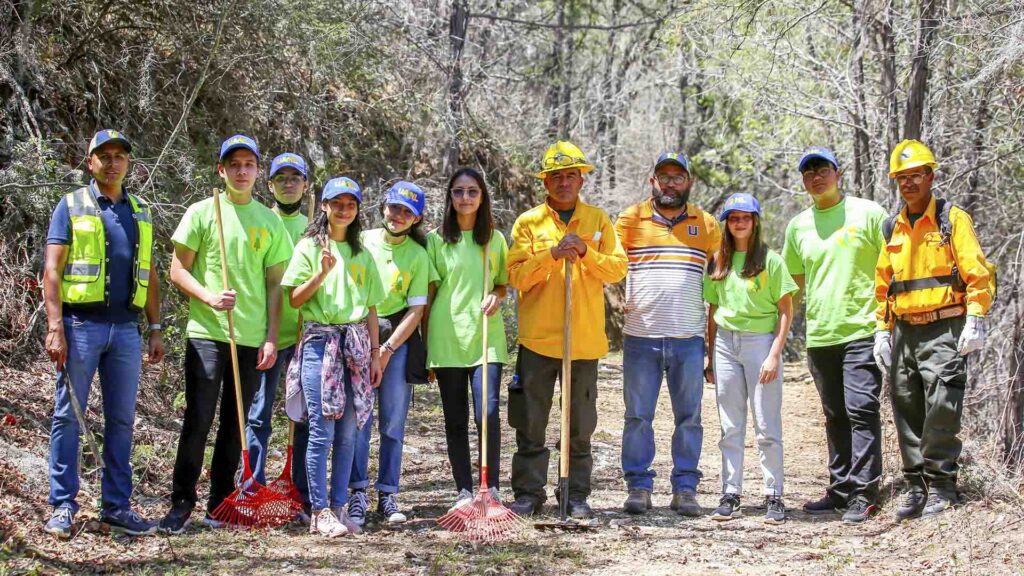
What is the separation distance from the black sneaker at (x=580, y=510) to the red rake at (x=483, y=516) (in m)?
0.43

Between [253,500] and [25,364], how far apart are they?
2.59 metres

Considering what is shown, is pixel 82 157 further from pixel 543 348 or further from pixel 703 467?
pixel 703 467

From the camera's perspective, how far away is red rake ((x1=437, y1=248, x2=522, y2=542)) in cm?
549

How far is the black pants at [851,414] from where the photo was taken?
20.0ft

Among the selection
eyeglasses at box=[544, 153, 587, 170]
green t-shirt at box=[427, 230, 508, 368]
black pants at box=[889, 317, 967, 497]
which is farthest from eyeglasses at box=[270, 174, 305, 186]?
black pants at box=[889, 317, 967, 497]

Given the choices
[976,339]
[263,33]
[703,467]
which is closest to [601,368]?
[703,467]

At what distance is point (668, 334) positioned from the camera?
618 centimetres

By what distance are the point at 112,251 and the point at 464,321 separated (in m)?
1.99

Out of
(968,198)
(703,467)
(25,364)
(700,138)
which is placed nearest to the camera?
(25,364)

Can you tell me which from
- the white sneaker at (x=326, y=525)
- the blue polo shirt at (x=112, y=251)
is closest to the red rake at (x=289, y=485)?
the white sneaker at (x=326, y=525)

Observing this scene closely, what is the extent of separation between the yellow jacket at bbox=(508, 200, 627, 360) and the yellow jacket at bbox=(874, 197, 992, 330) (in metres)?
1.54

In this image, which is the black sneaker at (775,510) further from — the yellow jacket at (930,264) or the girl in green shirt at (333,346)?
the girl in green shirt at (333,346)

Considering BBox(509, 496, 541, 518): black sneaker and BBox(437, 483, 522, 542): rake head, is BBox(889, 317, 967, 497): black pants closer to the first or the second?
BBox(509, 496, 541, 518): black sneaker

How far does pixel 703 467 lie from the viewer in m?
8.05
